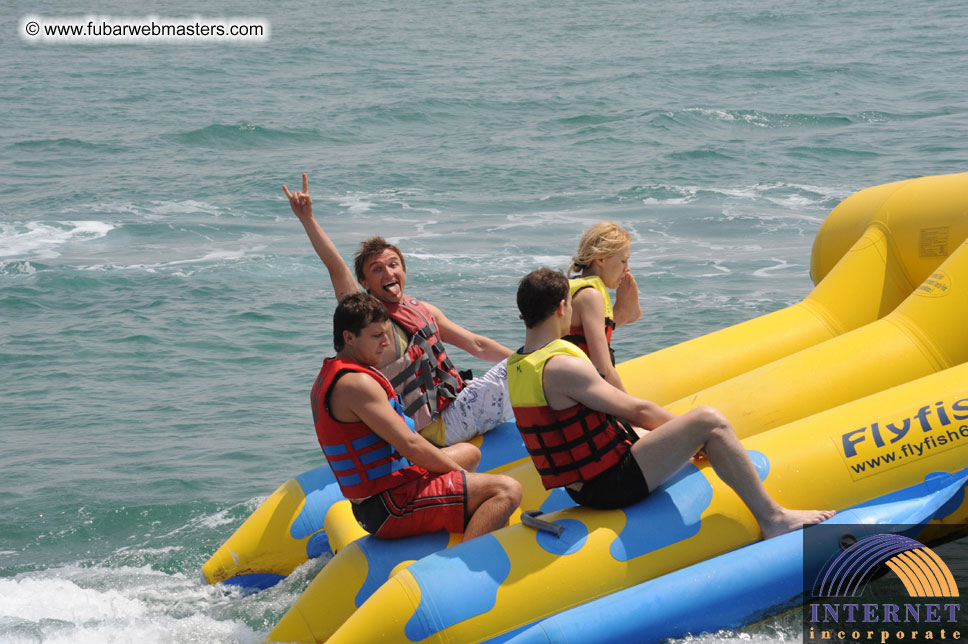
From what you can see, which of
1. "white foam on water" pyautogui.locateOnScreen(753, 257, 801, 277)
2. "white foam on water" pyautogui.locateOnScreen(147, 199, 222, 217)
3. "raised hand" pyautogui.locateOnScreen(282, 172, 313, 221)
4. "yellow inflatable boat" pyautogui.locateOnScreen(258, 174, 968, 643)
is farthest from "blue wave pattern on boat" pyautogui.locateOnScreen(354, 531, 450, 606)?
"white foam on water" pyautogui.locateOnScreen(147, 199, 222, 217)

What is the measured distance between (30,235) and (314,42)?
16.3m

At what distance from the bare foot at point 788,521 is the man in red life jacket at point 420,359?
1.41 m

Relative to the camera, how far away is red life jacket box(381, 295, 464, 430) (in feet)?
14.8

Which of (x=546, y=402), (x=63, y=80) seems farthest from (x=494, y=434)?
(x=63, y=80)

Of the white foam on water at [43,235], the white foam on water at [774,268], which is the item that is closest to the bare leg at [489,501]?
the white foam on water at [774,268]

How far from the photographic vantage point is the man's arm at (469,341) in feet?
16.2

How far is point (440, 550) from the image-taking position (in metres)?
4.02

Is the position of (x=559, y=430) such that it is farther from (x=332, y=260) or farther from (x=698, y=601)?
(x=332, y=260)

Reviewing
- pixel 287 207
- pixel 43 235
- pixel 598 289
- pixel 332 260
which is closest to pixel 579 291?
pixel 598 289

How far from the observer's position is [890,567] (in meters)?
3.82

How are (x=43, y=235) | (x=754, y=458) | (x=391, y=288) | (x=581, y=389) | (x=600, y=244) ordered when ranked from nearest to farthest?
(x=581, y=389) < (x=754, y=458) < (x=600, y=244) < (x=391, y=288) < (x=43, y=235)

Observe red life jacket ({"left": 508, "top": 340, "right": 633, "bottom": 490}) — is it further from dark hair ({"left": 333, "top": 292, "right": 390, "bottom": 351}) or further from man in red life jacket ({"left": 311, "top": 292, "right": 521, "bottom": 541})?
dark hair ({"left": 333, "top": 292, "right": 390, "bottom": 351})

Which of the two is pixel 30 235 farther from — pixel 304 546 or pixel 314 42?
pixel 314 42

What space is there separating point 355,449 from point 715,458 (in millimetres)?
1310
